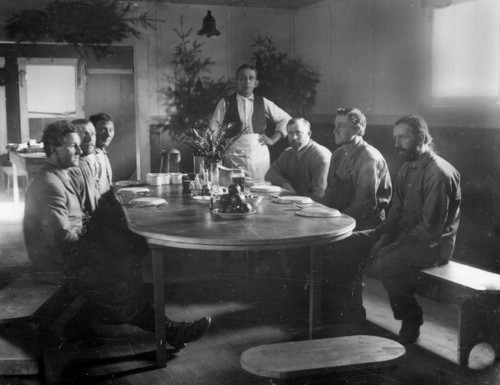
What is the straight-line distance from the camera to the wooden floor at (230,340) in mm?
3178

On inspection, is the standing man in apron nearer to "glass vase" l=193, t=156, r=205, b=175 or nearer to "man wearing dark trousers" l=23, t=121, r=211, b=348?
"glass vase" l=193, t=156, r=205, b=175

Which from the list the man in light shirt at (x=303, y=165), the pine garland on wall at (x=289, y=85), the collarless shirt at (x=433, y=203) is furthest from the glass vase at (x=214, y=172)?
the pine garland on wall at (x=289, y=85)

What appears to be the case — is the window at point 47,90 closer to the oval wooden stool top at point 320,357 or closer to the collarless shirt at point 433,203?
the collarless shirt at point 433,203

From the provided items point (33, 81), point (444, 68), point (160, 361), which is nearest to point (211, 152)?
point (160, 361)

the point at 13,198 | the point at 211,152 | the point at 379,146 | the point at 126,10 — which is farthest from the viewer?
the point at 13,198

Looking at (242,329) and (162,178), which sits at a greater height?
(162,178)

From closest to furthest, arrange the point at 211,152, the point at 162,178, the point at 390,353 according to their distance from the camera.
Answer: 1. the point at 390,353
2. the point at 211,152
3. the point at 162,178

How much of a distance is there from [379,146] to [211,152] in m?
2.50

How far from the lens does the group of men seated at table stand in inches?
134

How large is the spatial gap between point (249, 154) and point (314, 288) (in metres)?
3.27

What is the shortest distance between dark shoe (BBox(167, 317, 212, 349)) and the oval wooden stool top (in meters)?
1.40

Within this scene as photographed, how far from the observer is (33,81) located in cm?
1056

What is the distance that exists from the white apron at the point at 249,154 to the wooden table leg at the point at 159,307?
3.64m

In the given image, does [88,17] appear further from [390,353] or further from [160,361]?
[390,353]
